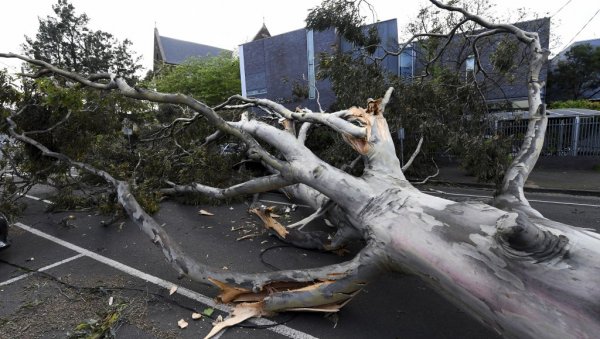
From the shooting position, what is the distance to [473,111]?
23.4 feet

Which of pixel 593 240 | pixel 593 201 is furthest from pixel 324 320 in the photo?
pixel 593 201

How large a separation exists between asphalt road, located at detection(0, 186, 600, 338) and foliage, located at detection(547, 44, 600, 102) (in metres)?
20.6

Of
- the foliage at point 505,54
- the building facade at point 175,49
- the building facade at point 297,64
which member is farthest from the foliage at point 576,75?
the building facade at point 175,49

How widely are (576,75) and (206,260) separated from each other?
27.8 m

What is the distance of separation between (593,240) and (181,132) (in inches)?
299

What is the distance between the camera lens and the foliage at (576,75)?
73.9 feet

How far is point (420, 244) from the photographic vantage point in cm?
241

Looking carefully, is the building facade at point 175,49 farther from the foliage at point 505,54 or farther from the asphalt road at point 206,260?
the asphalt road at point 206,260

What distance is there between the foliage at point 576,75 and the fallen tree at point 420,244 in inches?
934

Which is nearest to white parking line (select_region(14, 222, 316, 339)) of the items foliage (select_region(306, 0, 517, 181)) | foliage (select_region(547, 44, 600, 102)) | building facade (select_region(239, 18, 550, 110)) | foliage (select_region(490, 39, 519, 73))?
foliage (select_region(306, 0, 517, 181))

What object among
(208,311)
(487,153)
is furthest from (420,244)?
(487,153)

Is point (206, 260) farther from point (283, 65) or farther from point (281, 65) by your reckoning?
point (281, 65)

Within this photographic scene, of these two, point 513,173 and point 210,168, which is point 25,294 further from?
point 513,173

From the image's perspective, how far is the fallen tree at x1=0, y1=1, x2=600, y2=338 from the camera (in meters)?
1.73
